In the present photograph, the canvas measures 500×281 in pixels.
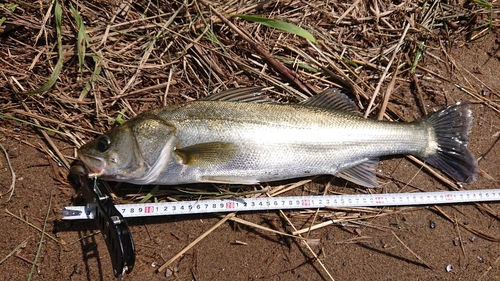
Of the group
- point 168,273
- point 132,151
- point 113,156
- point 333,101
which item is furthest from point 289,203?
point 113,156

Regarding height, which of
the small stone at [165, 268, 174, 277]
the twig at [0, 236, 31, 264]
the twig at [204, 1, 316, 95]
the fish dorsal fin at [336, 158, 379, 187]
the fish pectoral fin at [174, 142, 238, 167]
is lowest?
the small stone at [165, 268, 174, 277]

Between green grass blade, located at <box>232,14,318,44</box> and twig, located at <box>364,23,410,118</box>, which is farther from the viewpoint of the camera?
twig, located at <box>364,23,410,118</box>

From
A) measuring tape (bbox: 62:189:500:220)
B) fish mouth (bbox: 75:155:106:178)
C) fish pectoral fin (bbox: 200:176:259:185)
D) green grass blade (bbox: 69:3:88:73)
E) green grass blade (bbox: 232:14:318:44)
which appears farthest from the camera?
green grass blade (bbox: 232:14:318:44)

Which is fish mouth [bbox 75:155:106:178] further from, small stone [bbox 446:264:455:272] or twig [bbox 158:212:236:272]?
small stone [bbox 446:264:455:272]

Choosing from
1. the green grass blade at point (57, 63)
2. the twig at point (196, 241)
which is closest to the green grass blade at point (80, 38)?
the green grass blade at point (57, 63)

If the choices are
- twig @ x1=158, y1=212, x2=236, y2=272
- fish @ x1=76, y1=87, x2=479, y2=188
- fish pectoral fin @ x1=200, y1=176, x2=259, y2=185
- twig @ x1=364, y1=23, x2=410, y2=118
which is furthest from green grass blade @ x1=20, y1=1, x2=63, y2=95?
twig @ x1=364, y1=23, x2=410, y2=118

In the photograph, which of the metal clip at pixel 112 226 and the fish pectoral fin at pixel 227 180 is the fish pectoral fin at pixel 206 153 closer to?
the fish pectoral fin at pixel 227 180
